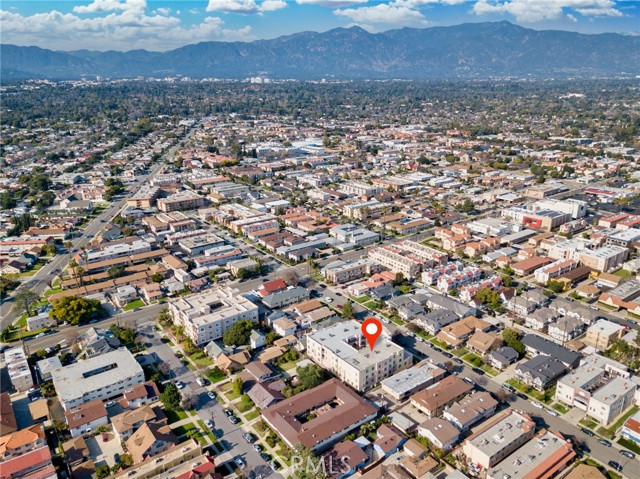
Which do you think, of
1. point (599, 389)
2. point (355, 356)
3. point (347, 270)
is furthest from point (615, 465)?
point (347, 270)

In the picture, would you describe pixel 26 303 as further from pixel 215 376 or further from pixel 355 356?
pixel 355 356

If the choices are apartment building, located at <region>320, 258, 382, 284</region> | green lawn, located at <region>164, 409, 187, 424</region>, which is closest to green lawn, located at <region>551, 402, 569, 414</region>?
apartment building, located at <region>320, 258, 382, 284</region>

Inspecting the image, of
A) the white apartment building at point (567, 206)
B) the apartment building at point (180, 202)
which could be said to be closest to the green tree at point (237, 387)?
the apartment building at point (180, 202)

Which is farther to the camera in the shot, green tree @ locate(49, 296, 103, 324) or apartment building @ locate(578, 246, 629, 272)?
apartment building @ locate(578, 246, 629, 272)

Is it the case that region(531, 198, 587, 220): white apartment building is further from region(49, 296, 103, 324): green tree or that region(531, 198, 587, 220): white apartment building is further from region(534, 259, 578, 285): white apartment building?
region(49, 296, 103, 324): green tree

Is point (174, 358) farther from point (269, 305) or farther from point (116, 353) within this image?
point (269, 305)

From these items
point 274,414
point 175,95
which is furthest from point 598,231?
point 175,95

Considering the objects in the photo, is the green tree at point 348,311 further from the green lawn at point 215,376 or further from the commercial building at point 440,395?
the green lawn at point 215,376

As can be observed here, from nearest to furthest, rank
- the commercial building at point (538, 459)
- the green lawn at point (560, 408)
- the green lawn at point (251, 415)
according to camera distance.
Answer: the commercial building at point (538, 459) < the green lawn at point (251, 415) < the green lawn at point (560, 408)
